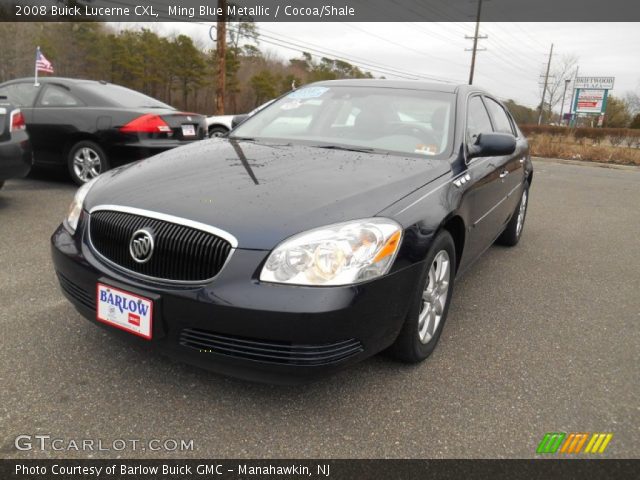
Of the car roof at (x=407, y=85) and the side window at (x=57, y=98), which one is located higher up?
the car roof at (x=407, y=85)

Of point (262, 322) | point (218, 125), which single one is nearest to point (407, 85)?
point (262, 322)

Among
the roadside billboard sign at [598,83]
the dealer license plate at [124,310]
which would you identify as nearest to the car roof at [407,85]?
the dealer license plate at [124,310]

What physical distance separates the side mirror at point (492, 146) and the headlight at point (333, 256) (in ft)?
4.38

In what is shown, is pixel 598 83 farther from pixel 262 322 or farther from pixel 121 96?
pixel 262 322

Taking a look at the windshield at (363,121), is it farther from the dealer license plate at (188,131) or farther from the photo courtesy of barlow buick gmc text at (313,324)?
the dealer license plate at (188,131)

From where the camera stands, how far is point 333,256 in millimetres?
1874

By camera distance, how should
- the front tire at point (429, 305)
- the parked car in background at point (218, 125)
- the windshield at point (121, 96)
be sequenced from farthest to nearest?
the parked car in background at point (218, 125), the windshield at point (121, 96), the front tire at point (429, 305)

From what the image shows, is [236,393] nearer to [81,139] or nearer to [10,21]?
[81,139]

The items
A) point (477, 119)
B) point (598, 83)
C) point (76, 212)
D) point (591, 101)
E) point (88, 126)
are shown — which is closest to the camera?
point (76, 212)

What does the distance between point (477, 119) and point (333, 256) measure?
2.13m

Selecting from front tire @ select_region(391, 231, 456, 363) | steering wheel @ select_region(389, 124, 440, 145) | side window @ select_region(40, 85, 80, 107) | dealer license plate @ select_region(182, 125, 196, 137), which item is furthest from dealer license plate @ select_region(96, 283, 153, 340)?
side window @ select_region(40, 85, 80, 107)

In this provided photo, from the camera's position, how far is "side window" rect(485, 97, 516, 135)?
4.10 m

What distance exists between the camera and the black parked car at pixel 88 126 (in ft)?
19.6

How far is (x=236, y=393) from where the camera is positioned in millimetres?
2168
